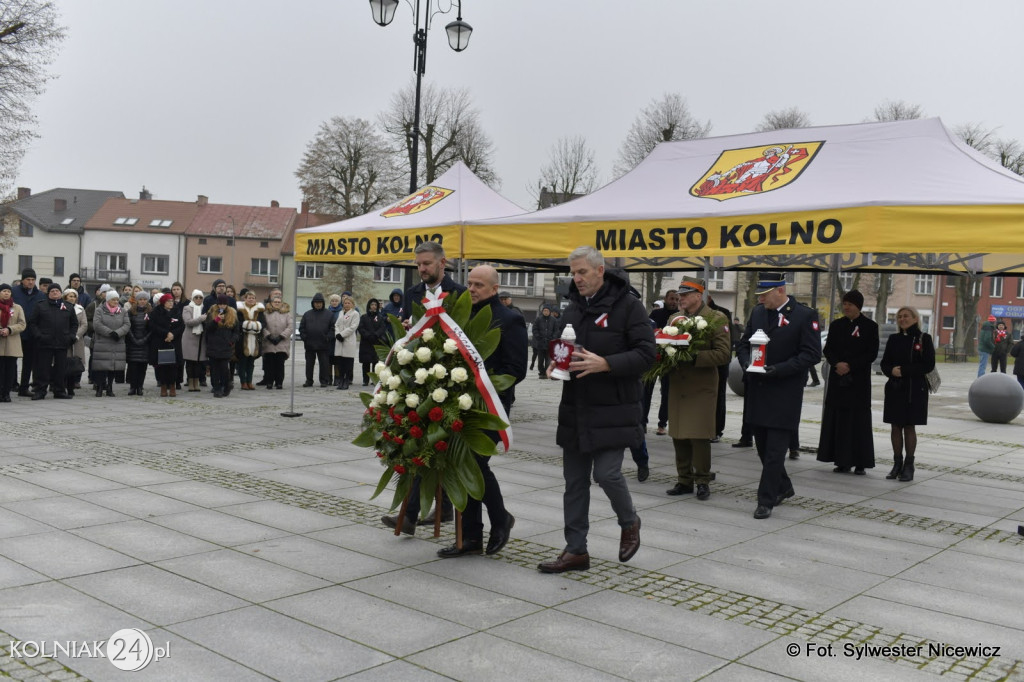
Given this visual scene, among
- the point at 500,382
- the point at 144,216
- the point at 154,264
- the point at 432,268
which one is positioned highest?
the point at 144,216

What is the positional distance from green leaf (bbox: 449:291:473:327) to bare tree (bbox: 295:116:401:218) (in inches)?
1646

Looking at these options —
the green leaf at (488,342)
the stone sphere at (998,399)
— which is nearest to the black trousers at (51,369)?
the green leaf at (488,342)

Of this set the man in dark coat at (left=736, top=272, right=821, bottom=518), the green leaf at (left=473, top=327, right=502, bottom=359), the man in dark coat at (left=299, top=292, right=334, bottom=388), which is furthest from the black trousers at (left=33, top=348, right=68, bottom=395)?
the man in dark coat at (left=736, top=272, right=821, bottom=518)

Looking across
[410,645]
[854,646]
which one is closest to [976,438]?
[854,646]

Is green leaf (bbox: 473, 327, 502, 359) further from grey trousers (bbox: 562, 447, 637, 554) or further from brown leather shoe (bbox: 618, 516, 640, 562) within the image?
brown leather shoe (bbox: 618, 516, 640, 562)

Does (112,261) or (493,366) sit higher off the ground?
(112,261)

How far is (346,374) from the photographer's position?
1845 cm

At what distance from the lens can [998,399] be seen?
1562 cm

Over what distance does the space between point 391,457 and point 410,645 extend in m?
1.63

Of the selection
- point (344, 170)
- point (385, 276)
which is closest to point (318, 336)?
point (344, 170)

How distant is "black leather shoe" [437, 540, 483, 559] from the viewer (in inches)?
230

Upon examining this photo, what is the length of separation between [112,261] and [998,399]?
74758 mm

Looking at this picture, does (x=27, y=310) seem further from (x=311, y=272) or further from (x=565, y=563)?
(x=311, y=272)

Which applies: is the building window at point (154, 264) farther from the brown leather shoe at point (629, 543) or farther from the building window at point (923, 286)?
the brown leather shoe at point (629, 543)
